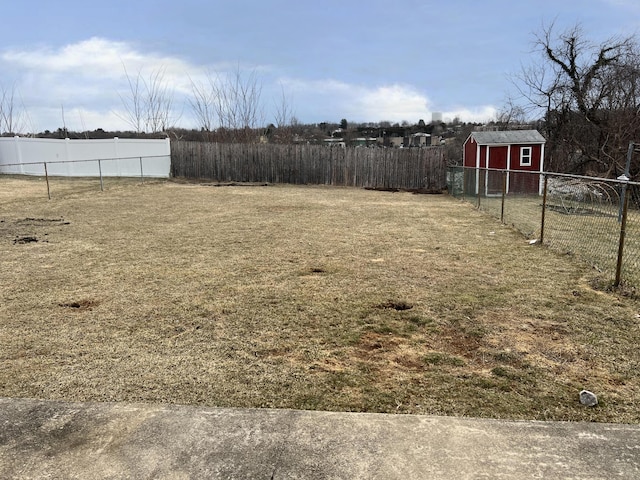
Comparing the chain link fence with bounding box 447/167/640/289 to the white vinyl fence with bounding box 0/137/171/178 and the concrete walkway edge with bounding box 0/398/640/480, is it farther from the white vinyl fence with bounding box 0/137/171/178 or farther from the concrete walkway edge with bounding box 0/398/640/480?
the white vinyl fence with bounding box 0/137/171/178

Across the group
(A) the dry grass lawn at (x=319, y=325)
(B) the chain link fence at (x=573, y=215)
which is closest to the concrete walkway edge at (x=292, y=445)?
(A) the dry grass lawn at (x=319, y=325)

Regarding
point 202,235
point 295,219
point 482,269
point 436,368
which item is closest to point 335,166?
point 295,219

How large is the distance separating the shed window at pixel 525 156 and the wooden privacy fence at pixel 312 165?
9.82ft

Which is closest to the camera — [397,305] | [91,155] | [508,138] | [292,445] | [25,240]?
[292,445]

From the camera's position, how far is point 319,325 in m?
3.76

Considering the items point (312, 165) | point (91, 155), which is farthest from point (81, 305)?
point (91, 155)

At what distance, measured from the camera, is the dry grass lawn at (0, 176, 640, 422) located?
106 inches

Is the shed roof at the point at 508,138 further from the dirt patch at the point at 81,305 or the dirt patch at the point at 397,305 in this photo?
the dirt patch at the point at 81,305

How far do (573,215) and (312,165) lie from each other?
12.4 meters

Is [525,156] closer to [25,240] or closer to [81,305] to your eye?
[25,240]

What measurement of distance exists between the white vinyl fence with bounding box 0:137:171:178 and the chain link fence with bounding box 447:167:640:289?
1575 cm

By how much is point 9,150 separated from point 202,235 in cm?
2357

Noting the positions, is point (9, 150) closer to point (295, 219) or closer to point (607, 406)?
point (295, 219)

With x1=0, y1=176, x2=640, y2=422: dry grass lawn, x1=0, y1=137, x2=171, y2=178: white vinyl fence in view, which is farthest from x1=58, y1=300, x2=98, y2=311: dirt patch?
x1=0, y1=137, x2=171, y2=178: white vinyl fence
